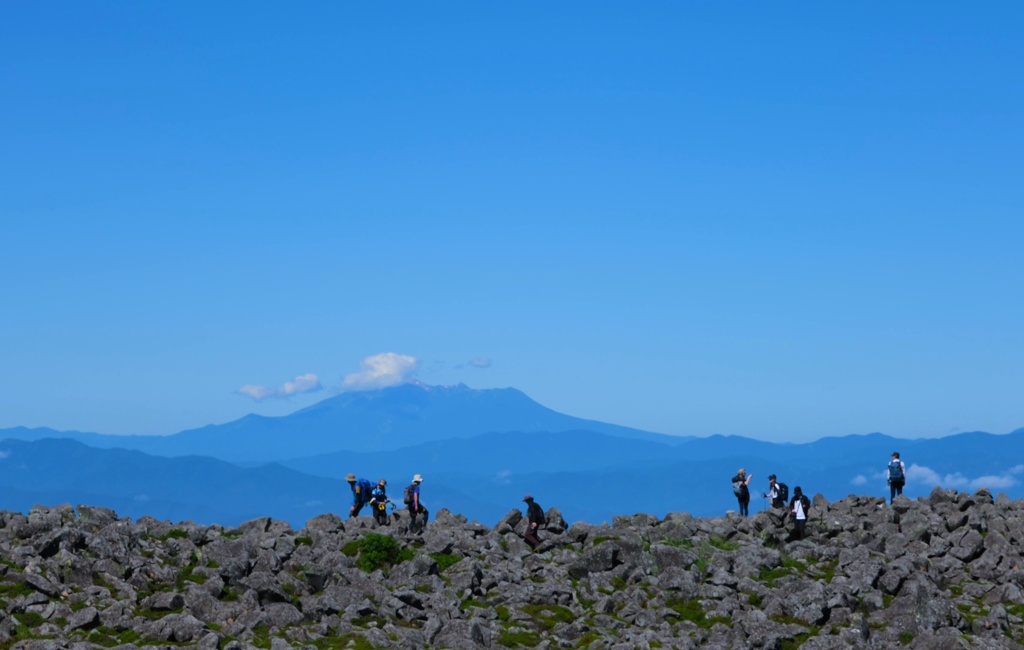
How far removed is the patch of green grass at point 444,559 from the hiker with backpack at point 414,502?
13.2 ft

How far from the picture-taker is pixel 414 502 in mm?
53000

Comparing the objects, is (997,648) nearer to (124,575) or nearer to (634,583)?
(634,583)

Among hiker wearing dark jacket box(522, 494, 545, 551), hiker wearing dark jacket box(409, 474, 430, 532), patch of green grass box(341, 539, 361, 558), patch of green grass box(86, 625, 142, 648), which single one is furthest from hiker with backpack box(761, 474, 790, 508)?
patch of green grass box(86, 625, 142, 648)

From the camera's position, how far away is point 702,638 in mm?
40344

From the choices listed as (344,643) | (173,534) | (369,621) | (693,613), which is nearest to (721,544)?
(693,613)

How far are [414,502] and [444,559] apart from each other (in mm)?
5426

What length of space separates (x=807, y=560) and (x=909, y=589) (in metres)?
6.27

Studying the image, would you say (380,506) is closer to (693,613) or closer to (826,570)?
(693,613)

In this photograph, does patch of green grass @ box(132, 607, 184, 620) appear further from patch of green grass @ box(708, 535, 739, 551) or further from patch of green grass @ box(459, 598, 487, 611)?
patch of green grass @ box(708, 535, 739, 551)

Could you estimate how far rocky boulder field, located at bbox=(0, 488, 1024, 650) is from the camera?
4003 centimetres

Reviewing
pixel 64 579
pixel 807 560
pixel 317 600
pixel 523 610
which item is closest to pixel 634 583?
pixel 523 610

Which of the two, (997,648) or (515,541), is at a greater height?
(515,541)

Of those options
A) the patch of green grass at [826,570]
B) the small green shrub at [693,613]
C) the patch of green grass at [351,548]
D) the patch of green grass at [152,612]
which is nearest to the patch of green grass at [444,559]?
the patch of green grass at [351,548]

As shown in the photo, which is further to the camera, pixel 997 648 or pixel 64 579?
pixel 64 579
